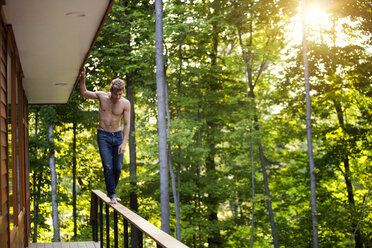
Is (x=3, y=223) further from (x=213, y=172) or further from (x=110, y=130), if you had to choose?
(x=213, y=172)

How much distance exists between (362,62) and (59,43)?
13961 millimetres

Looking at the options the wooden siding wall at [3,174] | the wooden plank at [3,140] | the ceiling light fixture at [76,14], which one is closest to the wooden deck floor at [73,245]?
the wooden siding wall at [3,174]

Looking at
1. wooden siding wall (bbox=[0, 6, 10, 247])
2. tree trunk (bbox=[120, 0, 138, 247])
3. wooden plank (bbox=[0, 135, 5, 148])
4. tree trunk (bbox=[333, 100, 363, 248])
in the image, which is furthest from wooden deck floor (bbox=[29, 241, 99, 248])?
tree trunk (bbox=[333, 100, 363, 248])

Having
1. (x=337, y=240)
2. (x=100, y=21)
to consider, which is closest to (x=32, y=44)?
(x=100, y=21)

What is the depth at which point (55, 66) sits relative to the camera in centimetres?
554

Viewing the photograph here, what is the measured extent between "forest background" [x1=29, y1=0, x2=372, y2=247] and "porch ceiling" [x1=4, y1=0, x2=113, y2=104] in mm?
9387

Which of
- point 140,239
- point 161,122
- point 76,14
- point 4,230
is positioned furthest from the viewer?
point 161,122

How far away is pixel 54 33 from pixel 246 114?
1328 cm

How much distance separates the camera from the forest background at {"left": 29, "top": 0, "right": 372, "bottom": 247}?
15766 millimetres

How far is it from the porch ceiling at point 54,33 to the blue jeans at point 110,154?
916 millimetres

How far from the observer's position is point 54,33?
3.85 meters

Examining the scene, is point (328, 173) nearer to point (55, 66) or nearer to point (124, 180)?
point (124, 180)

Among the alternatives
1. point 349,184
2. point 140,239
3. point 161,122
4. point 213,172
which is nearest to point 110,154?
point 140,239

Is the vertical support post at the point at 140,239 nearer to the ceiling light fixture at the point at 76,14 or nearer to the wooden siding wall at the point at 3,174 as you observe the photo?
the wooden siding wall at the point at 3,174
